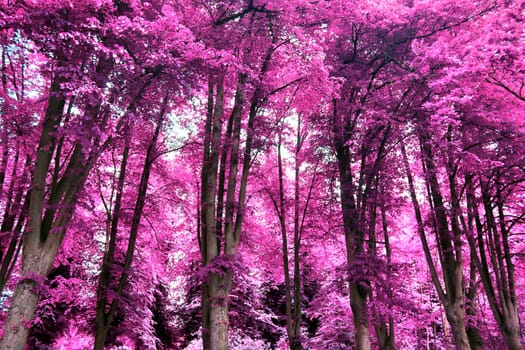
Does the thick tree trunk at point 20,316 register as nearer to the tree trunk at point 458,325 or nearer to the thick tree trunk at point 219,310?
A: the thick tree trunk at point 219,310

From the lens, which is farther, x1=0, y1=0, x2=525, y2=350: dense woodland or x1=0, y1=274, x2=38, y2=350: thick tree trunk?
x1=0, y1=0, x2=525, y2=350: dense woodland

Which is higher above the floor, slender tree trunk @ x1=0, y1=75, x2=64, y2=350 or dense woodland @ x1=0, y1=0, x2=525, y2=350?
dense woodland @ x1=0, y1=0, x2=525, y2=350

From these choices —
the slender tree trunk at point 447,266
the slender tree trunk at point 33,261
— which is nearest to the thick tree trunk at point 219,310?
the slender tree trunk at point 33,261

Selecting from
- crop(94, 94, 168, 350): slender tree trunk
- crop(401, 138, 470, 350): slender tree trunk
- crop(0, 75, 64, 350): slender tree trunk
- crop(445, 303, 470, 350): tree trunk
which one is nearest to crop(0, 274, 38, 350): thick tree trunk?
crop(0, 75, 64, 350): slender tree trunk

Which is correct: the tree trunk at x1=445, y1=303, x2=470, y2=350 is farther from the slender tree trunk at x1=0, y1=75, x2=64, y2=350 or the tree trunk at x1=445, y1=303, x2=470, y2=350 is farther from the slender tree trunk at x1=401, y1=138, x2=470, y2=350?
the slender tree trunk at x1=0, y1=75, x2=64, y2=350

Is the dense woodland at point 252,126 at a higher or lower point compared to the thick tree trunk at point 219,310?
higher

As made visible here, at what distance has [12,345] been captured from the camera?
4227 millimetres

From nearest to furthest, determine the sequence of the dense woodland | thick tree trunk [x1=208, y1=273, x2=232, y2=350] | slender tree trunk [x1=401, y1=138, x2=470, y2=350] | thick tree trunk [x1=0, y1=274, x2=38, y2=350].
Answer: thick tree trunk [x1=0, y1=274, x2=38, y2=350] < the dense woodland < thick tree trunk [x1=208, y1=273, x2=232, y2=350] < slender tree trunk [x1=401, y1=138, x2=470, y2=350]

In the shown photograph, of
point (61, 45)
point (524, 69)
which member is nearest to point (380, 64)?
point (524, 69)

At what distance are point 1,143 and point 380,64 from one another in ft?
Result: 25.6

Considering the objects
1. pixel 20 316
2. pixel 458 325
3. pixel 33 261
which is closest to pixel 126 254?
pixel 33 261

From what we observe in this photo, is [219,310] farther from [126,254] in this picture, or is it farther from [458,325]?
[458,325]

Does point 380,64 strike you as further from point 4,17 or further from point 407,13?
point 4,17

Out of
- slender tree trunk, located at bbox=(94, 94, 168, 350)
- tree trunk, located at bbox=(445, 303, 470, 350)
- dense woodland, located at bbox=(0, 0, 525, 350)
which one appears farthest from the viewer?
slender tree trunk, located at bbox=(94, 94, 168, 350)
